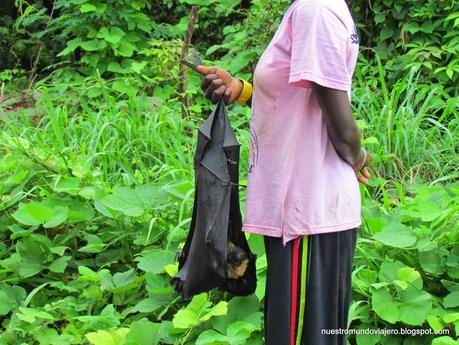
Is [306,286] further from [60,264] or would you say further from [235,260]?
[60,264]

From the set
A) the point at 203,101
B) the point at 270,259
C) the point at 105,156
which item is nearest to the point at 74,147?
the point at 105,156

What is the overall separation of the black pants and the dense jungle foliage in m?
0.59

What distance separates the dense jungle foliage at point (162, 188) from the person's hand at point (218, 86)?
0.87 m

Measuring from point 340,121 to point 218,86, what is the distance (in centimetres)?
47

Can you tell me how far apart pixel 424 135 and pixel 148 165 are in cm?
178

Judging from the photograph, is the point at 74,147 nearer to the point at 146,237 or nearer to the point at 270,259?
the point at 146,237

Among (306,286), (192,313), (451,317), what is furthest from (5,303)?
(451,317)

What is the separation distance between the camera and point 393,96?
4426 mm

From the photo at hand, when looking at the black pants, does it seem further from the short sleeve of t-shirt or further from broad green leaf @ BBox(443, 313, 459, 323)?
broad green leaf @ BBox(443, 313, 459, 323)

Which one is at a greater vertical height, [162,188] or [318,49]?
[318,49]

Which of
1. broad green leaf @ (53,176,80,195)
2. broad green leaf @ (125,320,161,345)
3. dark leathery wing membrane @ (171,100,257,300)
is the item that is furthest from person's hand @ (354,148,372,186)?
broad green leaf @ (53,176,80,195)

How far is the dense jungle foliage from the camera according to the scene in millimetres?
2676

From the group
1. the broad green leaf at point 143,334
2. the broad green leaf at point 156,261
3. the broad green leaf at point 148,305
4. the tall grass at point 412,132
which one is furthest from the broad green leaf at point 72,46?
the broad green leaf at point 143,334

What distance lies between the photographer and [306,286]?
1.81 metres
